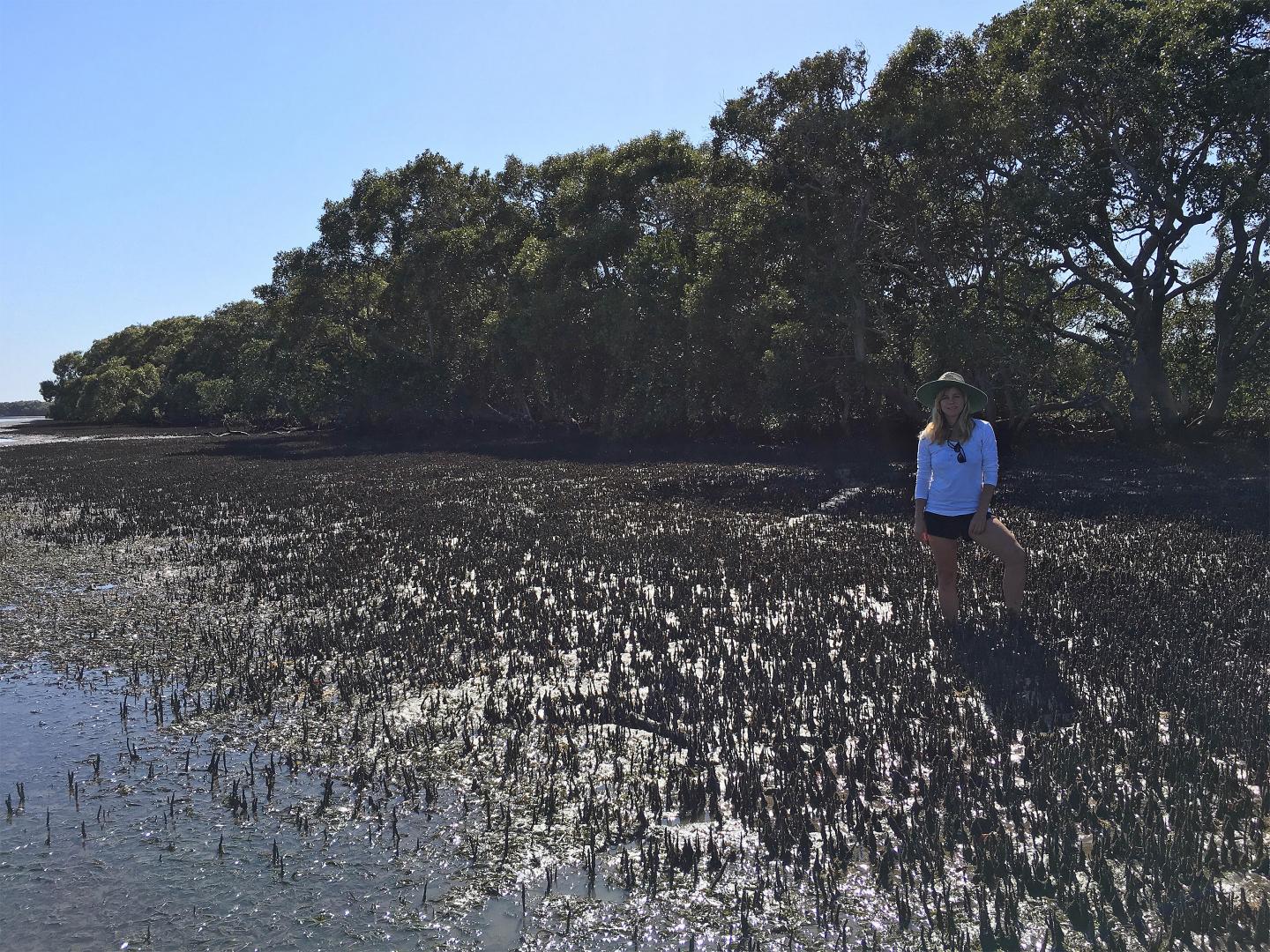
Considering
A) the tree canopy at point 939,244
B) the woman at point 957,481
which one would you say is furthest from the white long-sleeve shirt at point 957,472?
the tree canopy at point 939,244

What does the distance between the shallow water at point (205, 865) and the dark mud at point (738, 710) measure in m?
0.05

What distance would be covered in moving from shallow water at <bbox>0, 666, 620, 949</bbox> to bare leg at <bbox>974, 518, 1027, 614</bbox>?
4.89m

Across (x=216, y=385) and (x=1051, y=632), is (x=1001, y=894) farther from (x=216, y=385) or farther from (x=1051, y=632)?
(x=216, y=385)

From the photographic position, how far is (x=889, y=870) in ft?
14.1

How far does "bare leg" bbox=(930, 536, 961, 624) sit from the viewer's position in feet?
26.2

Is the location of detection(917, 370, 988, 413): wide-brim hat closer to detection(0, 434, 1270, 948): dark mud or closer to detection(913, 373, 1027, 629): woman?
detection(913, 373, 1027, 629): woman

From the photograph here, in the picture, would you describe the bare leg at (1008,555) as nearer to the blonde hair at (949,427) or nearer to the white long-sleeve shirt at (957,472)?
the white long-sleeve shirt at (957,472)

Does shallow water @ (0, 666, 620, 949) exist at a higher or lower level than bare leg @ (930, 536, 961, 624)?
lower

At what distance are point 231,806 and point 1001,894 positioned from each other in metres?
4.11

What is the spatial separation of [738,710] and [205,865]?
344cm

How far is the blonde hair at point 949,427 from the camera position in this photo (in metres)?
7.58

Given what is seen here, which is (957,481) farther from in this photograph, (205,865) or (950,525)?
(205,865)

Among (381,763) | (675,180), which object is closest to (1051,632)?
(381,763)

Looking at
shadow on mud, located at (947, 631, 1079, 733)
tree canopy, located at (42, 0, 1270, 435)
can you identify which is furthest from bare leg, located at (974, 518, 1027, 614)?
tree canopy, located at (42, 0, 1270, 435)
